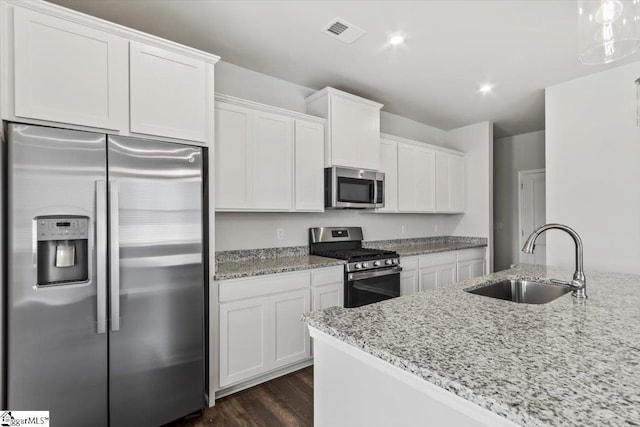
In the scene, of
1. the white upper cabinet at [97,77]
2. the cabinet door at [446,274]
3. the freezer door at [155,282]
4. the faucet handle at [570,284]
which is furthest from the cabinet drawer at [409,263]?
the white upper cabinet at [97,77]

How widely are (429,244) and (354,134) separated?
2.30 meters

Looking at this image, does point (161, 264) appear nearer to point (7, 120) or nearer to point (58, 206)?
point (58, 206)

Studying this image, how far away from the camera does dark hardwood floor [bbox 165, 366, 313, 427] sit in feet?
6.81

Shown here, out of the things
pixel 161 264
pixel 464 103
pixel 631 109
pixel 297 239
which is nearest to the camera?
pixel 161 264

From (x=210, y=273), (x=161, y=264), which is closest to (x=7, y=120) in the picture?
(x=161, y=264)

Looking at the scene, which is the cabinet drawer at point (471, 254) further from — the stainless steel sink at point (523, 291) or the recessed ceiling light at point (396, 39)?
the recessed ceiling light at point (396, 39)

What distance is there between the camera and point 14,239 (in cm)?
156

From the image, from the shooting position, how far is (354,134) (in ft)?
11.2

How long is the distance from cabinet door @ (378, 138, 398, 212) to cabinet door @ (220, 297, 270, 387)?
6.67 ft

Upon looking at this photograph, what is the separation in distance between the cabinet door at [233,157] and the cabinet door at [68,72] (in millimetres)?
769

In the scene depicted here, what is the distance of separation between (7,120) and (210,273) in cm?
133

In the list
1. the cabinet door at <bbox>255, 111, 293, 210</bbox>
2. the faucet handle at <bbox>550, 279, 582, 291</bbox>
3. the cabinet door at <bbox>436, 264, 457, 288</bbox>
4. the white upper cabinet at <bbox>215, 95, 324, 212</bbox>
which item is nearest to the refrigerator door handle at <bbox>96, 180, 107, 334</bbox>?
the white upper cabinet at <bbox>215, 95, 324, 212</bbox>

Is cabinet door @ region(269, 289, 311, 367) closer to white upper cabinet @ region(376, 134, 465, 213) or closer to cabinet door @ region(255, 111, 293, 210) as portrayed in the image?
cabinet door @ region(255, 111, 293, 210)

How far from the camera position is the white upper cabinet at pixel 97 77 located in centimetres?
161
